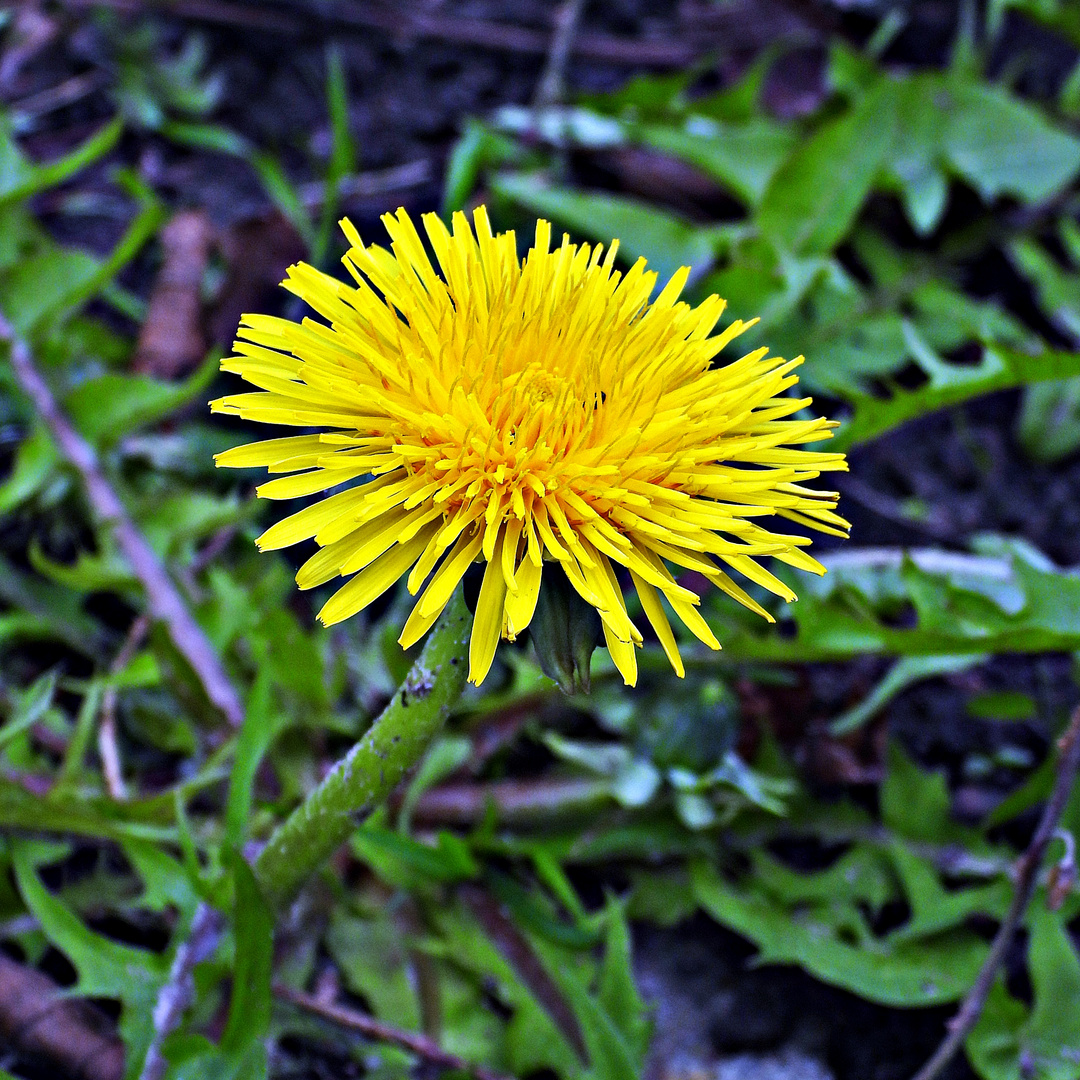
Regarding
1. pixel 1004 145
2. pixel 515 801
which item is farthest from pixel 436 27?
pixel 515 801

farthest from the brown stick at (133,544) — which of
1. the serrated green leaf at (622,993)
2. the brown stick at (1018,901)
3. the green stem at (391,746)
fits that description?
the brown stick at (1018,901)

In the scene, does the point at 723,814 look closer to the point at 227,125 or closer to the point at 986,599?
the point at 986,599

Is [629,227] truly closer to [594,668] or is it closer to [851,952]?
[594,668]

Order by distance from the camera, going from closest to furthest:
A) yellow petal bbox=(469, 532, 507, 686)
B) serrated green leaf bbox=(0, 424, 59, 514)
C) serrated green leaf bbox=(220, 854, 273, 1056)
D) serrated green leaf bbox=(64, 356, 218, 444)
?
yellow petal bbox=(469, 532, 507, 686)
serrated green leaf bbox=(220, 854, 273, 1056)
serrated green leaf bbox=(0, 424, 59, 514)
serrated green leaf bbox=(64, 356, 218, 444)

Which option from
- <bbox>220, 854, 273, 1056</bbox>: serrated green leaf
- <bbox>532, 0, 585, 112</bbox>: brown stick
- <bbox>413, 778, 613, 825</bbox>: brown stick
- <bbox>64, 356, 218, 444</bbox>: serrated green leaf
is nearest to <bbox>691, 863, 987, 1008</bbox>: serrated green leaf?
<bbox>413, 778, 613, 825</bbox>: brown stick

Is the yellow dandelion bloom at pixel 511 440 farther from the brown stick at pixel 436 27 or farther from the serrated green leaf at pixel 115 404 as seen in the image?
the brown stick at pixel 436 27

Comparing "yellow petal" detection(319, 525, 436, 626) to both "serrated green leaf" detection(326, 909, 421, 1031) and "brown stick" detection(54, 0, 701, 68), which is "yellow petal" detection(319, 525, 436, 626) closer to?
"serrated green leaf" detection(326, 909, 421, 1031)
